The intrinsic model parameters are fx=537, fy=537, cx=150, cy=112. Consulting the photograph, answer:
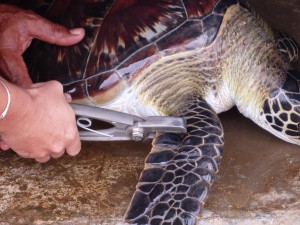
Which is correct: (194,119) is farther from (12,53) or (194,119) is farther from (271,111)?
(12,53)

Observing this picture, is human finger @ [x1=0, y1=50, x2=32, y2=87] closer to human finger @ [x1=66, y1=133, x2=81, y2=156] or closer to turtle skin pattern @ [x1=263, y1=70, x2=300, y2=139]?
human finger @ [x1=66, y1=133, x2=81, y2=156]

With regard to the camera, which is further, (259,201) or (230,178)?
(230,178)

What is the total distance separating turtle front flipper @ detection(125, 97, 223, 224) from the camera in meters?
1.50

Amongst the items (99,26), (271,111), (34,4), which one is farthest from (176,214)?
(34,4)

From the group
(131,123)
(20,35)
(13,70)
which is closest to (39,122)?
(131,123)

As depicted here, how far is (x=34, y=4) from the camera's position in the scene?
6.89 feet

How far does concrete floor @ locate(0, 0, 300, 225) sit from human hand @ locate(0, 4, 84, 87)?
0.29 metres

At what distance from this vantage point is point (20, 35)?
191 centimetres

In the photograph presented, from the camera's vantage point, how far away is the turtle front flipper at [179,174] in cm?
150

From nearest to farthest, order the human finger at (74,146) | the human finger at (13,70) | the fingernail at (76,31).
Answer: the human finger at (74,146)
the human finger at (13,70)
the fingernail at (76,31)

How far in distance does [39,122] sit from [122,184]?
1.52ft

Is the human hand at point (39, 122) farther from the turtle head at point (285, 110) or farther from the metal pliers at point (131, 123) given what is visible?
the turtle head at point (285, 110)

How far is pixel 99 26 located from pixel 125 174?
0.56 metres

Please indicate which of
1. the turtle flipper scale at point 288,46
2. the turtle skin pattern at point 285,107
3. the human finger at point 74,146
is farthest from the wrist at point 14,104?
the turtle flipper scale at point 288,46
